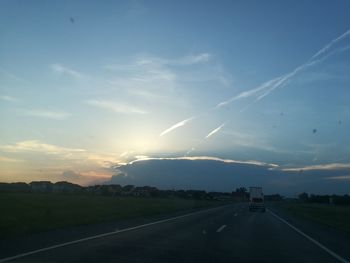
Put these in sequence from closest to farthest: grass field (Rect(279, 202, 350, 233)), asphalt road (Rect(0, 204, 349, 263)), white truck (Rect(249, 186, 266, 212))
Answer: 1. asphalt road (Rect(0, 204, 349, 263))
2. grass field (Rect(279, 202, 350, 233))
3. white truck (Rect(249, 186, 266, 212))

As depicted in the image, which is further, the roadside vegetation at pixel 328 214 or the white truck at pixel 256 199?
the white truck at pixel 256 199

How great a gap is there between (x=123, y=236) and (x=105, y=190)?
15766 cm

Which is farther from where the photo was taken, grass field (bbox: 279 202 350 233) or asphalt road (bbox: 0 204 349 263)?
grass field (bbox: 279 202 350 233)

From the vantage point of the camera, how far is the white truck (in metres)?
66.5

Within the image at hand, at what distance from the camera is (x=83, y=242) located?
17.3m

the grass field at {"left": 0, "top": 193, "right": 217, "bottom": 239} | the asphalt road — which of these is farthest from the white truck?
the asphalt road

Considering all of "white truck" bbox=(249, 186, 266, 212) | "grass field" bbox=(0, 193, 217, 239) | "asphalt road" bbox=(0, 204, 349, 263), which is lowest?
"asphalt road" bbox=(0, 204, 349, 263)

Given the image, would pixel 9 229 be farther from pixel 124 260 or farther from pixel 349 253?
pixel 349 253

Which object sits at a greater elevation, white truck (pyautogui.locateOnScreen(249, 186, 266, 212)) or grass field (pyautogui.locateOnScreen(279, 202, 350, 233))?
white truck (pyautogui.locateOnScreen(249, 186, 266, 212))

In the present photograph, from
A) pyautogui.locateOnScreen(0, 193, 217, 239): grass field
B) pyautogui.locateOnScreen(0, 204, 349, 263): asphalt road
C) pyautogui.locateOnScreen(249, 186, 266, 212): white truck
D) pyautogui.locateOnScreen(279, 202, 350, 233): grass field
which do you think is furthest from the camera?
pyautogui.locateOnScreen(249, 186, 266, 212): white truck

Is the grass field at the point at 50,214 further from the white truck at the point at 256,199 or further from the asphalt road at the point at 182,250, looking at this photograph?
the white truck at the point at 256,199

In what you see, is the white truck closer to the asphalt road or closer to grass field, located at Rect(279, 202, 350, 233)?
grass field, located at Rect(279, 202, 350, 233)

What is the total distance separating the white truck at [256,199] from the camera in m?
66.5

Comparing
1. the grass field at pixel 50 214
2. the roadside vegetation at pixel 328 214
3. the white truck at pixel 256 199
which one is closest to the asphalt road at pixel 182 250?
the grass field at pixel 50 214
